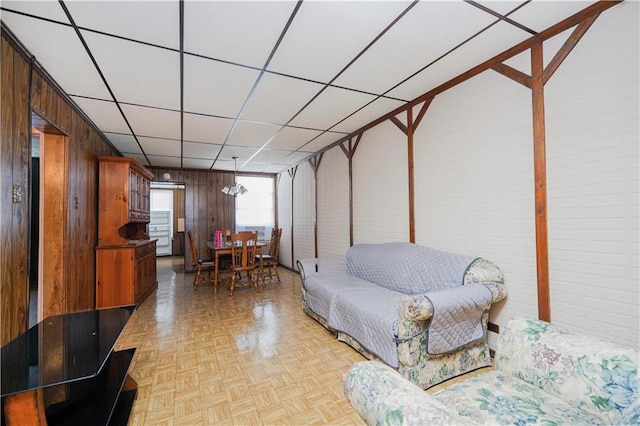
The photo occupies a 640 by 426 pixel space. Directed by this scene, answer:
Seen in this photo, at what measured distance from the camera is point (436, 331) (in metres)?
1.96

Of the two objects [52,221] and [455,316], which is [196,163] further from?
[455,316]

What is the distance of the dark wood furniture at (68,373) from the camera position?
3.96 feet

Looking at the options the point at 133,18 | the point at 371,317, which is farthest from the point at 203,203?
the point at 371,317

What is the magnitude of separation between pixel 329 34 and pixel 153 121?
2.75 meters

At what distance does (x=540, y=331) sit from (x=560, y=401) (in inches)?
11.6

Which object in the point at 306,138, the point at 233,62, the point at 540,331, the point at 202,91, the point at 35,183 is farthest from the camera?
the point at 35,183

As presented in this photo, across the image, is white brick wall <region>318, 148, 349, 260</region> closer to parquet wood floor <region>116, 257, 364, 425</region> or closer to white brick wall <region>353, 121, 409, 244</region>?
white brick wall <region>353, 121, 409, 244</region>

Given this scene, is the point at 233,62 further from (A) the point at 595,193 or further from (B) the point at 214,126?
(A) the point at 595,193

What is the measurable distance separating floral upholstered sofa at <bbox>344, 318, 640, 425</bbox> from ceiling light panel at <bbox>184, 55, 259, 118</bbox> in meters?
2.47

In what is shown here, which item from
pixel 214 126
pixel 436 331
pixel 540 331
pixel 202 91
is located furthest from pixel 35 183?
pixel 540 331

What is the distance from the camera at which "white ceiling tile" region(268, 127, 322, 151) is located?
166 inches

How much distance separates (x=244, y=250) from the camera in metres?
4.70

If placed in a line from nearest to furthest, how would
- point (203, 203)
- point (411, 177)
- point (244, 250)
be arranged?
point (411, 177) < point (244, 250) < point (203, 203)

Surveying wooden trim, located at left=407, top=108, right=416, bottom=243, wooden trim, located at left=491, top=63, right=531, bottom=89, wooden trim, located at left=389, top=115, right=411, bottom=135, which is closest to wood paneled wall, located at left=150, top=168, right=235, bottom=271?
wooden trim, located at left=389, top=115, right=411, bottom=135
